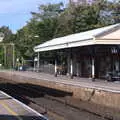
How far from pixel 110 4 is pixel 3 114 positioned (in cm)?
7138

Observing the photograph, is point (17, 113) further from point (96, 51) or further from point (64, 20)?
point (64, 20)

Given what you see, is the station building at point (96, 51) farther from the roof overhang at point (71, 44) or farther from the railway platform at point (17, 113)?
the railway platform at point (17, 113)

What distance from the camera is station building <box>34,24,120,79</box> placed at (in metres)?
49.6

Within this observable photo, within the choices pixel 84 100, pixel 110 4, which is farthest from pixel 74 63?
pixel 84 100

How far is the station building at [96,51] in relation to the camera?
49.6 metres

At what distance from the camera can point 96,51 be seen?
186 ft

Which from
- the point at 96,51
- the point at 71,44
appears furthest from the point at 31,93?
the point at 96,51

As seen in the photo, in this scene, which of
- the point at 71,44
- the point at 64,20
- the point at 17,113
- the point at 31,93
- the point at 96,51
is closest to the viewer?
the point at 17,113

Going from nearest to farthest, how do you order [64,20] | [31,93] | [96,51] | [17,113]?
[17,113] < [31,93] < [96,51] < [64,20]

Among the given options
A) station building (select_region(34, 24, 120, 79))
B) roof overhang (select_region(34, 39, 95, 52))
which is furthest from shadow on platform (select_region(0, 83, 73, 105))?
station building (select_region(34, 24, 120, 79))

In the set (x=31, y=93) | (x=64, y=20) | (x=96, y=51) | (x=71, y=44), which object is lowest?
(x=31, y=93)

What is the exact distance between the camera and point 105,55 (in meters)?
55.9

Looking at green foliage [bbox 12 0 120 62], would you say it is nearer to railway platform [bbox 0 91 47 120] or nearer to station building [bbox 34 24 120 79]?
station building [bbox 34 24 120 79]

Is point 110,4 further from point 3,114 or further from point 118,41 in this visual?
point 3,114
